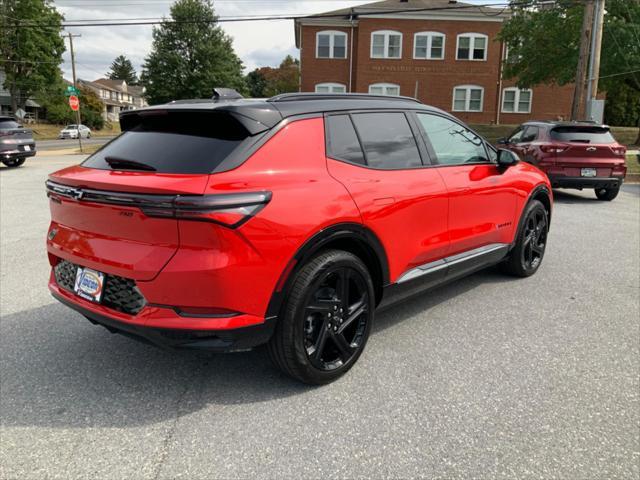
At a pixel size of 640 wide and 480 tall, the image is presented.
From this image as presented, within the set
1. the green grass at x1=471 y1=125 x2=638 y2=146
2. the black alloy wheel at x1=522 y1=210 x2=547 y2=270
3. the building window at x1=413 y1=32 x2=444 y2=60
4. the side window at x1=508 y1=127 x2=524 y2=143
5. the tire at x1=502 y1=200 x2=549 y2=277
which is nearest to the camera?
the tire at x1=502 y1=200 x2=549 y2=277

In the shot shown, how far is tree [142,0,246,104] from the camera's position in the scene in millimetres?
49531

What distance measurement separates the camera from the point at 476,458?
2457 millimetres

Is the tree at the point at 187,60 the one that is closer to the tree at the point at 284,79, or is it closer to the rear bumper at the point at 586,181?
the tree at the point at 284,79

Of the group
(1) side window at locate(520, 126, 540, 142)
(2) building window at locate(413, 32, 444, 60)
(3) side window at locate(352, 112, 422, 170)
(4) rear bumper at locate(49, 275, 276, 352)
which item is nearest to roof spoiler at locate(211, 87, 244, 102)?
(3) side window at locate(352, 112, 422, 170)

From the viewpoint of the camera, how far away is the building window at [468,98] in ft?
120

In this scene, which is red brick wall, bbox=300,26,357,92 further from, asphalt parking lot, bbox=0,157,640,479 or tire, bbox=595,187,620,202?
asphalt parking lot, bbox=0,157,640,479

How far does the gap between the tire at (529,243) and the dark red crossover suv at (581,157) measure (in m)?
5.39

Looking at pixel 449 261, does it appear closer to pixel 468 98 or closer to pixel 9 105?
pixel 468 98

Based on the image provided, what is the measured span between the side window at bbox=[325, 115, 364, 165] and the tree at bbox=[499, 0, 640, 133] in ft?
68.9

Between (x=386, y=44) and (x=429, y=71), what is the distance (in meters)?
3.55

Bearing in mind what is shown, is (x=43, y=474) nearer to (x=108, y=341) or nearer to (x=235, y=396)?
(x=235, y=396)

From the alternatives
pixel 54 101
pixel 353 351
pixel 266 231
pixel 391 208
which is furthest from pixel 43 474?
pixel 54 101

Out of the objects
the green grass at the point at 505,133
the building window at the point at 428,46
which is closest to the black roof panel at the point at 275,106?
the green grass at the point at 505,133

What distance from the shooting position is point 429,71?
36.3 meters
